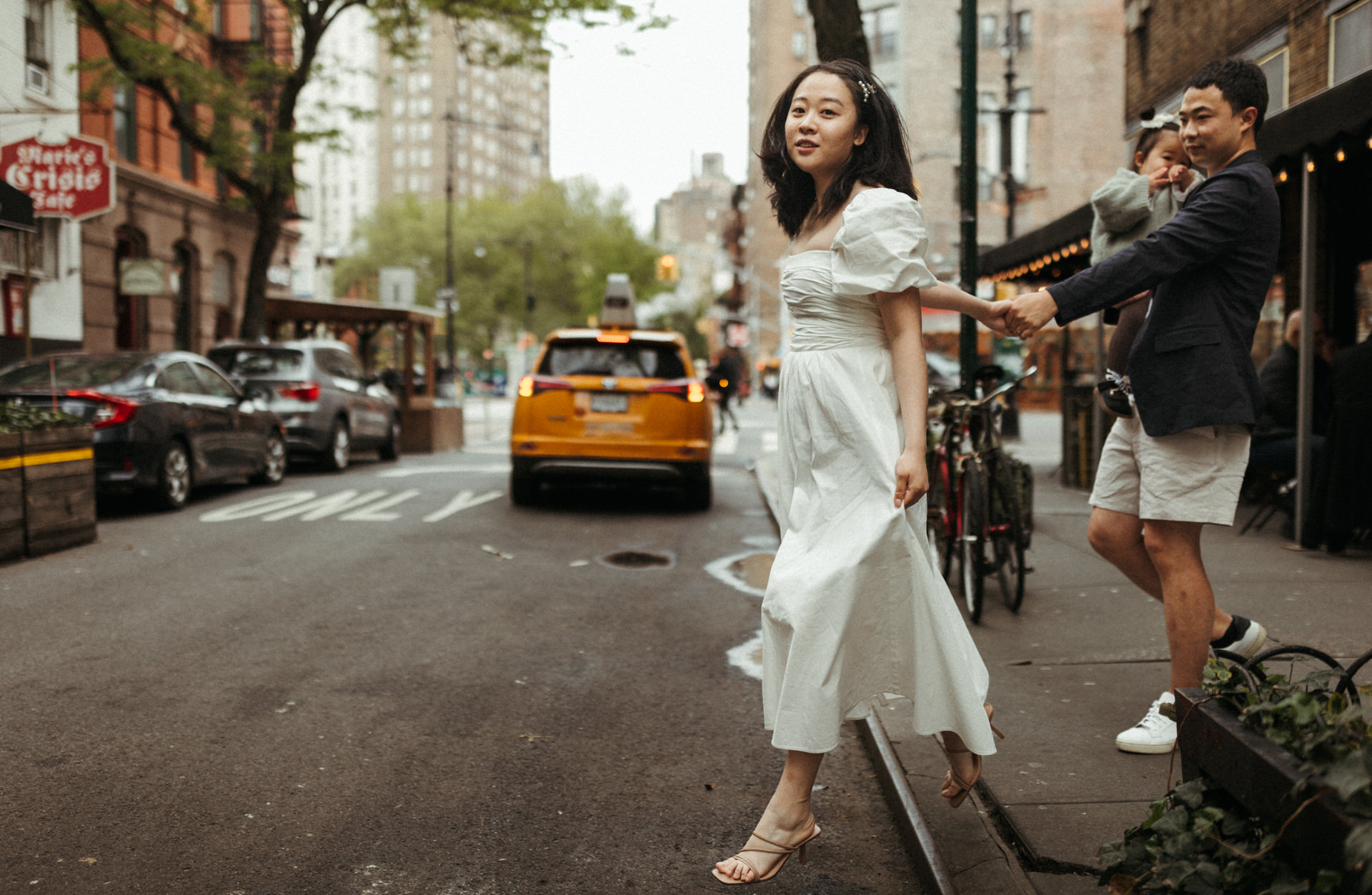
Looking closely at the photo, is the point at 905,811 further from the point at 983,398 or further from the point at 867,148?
the point at 983,398

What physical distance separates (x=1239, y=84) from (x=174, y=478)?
987 cm

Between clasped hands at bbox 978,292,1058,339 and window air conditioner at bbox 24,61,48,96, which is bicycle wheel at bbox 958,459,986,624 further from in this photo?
window air conditioner at bbox 24,61,48,96

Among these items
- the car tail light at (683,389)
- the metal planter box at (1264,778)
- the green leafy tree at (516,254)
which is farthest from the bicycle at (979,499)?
the green leafy tree at (516,254)

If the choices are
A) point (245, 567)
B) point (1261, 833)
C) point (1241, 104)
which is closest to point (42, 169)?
point (245, 567)

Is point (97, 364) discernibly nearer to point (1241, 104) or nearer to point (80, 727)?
point (80, 727)

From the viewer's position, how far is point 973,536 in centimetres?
609

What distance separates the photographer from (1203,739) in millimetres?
2275

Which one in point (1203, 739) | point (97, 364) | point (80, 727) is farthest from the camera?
point (97, 364)

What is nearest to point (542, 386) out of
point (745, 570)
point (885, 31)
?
point (745, 570)

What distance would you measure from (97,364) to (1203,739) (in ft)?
35.4

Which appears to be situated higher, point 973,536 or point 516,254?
point 516,254

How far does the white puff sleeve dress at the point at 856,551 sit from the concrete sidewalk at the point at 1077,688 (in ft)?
1.16

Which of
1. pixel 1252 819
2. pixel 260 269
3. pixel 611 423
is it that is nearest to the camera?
pixel 1252 819

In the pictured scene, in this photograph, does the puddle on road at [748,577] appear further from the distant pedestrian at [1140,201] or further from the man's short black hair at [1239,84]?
the man's short black hair at [1239,84]
